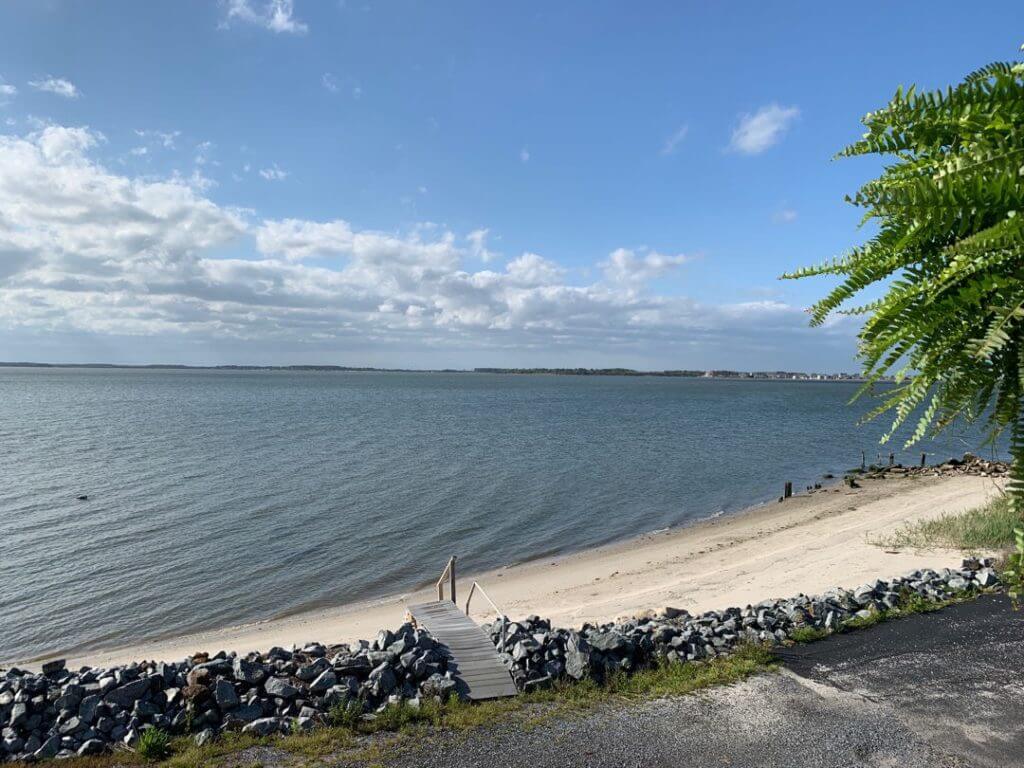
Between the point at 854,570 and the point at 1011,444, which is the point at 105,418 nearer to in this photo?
the point at 854,570

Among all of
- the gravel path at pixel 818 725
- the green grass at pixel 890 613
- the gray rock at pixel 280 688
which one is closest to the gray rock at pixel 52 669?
the gray rock at pixel 280 688

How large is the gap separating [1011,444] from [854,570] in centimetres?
1667

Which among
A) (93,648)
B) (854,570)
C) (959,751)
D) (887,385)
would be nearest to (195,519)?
(93,648)

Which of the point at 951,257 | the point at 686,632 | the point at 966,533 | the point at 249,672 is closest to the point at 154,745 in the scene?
the point at 249,672

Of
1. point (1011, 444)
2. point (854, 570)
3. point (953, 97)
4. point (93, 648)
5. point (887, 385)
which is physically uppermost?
point (953, 97)

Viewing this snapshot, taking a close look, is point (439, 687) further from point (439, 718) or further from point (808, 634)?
point (808, 634)

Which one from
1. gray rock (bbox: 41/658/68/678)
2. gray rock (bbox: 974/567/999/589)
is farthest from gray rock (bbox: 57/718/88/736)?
gray rock (bbox: 974/567/999/589)

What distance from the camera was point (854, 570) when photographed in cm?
1608

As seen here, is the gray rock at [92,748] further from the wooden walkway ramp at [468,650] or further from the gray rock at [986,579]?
the gray rock at [986,579]

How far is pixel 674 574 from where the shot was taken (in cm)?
2002

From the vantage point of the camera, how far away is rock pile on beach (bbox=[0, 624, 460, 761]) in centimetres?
761

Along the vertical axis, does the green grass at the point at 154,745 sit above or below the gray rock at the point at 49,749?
above

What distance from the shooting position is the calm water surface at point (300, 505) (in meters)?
19.9

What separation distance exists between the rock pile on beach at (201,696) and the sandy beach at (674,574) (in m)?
6.88
